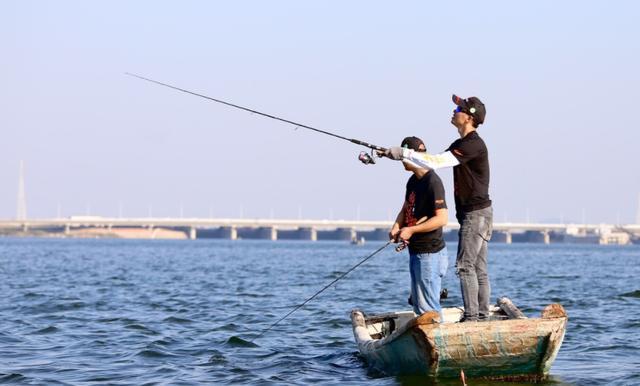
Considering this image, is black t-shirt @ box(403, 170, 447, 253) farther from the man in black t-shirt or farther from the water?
the water

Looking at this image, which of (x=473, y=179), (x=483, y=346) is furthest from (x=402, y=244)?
(x=483, y=346)

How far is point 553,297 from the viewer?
92.6 ft

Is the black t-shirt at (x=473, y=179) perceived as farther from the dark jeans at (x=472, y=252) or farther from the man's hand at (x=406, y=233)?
the man's hand at (x=406, y=233)

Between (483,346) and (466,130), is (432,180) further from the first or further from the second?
(483,346)

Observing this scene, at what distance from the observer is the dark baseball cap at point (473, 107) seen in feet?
37.6

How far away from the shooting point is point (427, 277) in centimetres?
1195

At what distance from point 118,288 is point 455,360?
2216 centimetres

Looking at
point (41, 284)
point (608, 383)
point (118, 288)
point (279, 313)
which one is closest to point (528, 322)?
point (608, 383)

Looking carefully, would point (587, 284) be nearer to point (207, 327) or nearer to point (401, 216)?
point (207, 327)

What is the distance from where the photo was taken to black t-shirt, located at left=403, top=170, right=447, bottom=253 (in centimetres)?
1175

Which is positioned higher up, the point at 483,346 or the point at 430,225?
the point at 430,225

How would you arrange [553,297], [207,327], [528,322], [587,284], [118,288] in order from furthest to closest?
[587,284] → [118,288] → [553,297] → [207,327] → [528,322]

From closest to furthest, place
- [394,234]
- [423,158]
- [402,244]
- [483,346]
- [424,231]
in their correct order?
[423,158] < [483,346] < [424,231] < [394,234] < [402,244]

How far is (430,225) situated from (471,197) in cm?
53
